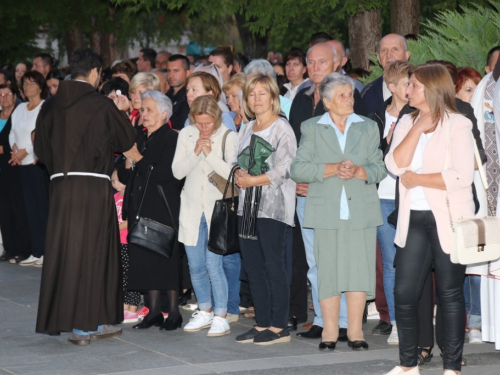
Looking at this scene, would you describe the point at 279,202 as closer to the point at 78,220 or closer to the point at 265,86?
the point at 265,86

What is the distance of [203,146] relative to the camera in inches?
330

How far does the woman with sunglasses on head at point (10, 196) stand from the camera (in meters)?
12.7

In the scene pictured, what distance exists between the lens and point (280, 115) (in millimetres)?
8273

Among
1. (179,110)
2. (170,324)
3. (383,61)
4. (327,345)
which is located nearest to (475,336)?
(327,345)

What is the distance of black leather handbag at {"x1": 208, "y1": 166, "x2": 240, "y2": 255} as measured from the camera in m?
8.23

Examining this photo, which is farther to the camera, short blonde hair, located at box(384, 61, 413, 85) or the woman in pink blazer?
short blonde hair, located at box(384, 61, 413, 85)

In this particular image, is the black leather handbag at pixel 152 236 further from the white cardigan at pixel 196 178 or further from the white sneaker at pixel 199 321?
the white sneaker at pixel 199 321

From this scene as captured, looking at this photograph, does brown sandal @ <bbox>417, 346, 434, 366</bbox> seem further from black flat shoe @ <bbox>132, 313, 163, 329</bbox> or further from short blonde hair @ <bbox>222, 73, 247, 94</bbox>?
short blonde hair @ <bbox>222, 73, 247, 94</bbox>

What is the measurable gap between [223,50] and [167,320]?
3.87 metres

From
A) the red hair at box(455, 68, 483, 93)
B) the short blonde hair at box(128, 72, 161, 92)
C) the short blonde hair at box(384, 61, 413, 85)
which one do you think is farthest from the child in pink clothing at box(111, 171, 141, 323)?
the red hair at box(455, 68, 483, 93)

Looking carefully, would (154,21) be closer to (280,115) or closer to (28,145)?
(28,145)

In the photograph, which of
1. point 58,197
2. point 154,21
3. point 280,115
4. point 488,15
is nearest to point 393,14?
point 488,15

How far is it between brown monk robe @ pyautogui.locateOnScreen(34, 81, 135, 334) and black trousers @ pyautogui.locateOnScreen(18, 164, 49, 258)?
4.42m

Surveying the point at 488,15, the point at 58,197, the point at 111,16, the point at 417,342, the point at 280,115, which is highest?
the point at 111,16
